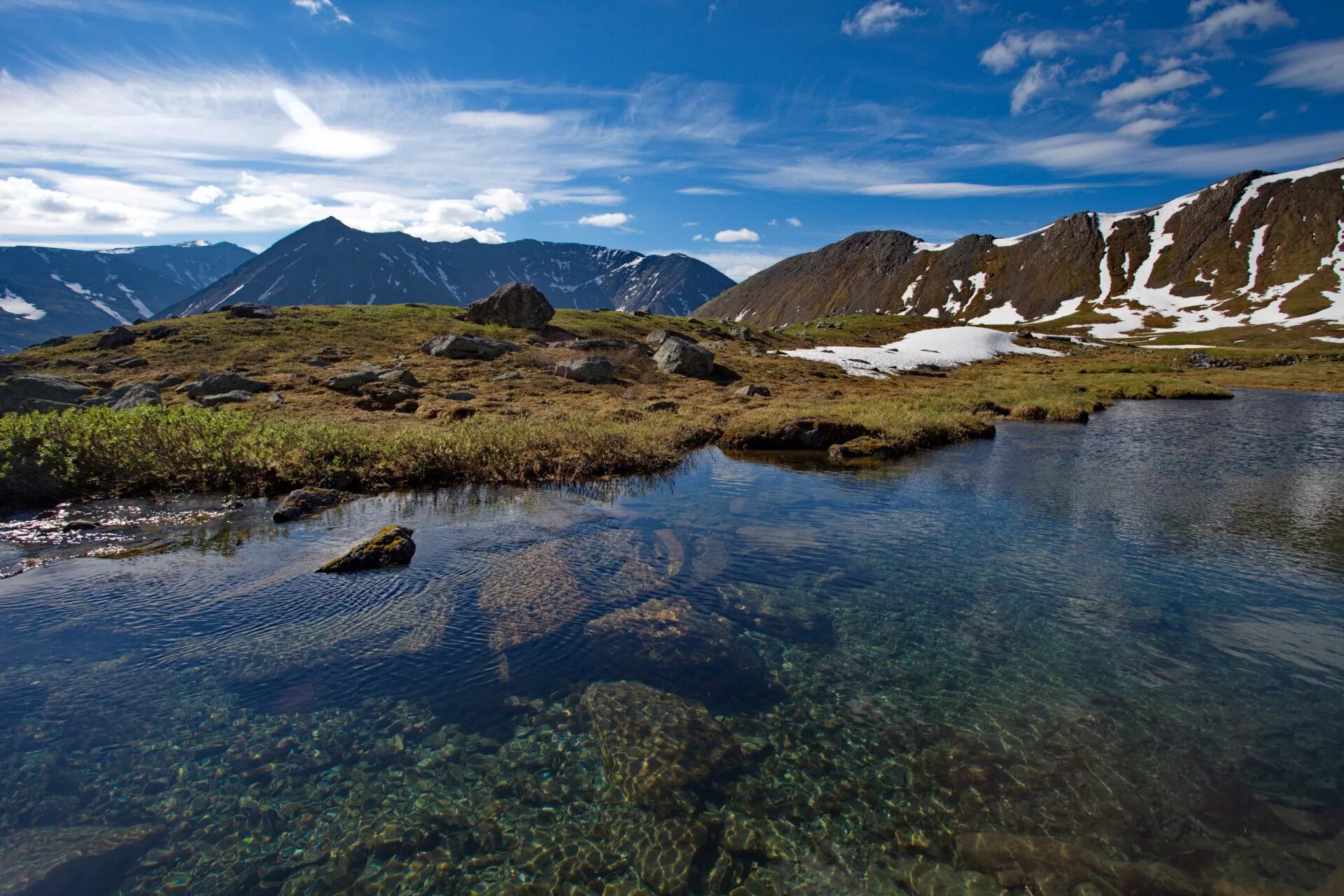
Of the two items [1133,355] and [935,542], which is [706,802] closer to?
[935,542]

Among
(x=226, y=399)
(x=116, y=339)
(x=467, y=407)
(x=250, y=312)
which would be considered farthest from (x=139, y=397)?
(x=250, y=312)

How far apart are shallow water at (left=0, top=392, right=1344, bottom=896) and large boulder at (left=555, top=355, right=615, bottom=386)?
3031cm

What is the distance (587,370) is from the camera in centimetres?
4756

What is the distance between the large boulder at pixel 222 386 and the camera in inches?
1454

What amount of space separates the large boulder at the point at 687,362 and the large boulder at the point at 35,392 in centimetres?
4009

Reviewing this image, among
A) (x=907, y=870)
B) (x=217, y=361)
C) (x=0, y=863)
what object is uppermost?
(x=217, y=361)

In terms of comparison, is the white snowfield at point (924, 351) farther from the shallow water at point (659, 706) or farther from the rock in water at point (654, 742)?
the rock in water at point (654, 742)

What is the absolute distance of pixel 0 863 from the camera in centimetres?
654

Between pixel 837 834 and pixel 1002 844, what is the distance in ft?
6.25

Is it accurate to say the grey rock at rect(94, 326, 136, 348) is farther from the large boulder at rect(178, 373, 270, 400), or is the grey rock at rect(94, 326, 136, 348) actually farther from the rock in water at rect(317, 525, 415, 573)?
the rock in water at rect(317, 525, 415, 573)

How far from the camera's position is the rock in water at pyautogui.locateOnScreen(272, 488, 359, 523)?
60.8 ft

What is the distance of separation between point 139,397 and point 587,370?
88.1 feet

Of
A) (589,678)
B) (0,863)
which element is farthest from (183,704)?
(589,678)

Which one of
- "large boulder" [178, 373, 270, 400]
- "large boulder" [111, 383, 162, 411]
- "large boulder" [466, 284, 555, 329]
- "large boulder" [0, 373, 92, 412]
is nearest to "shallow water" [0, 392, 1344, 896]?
"large boulder" [111, 383, 162, 411]
